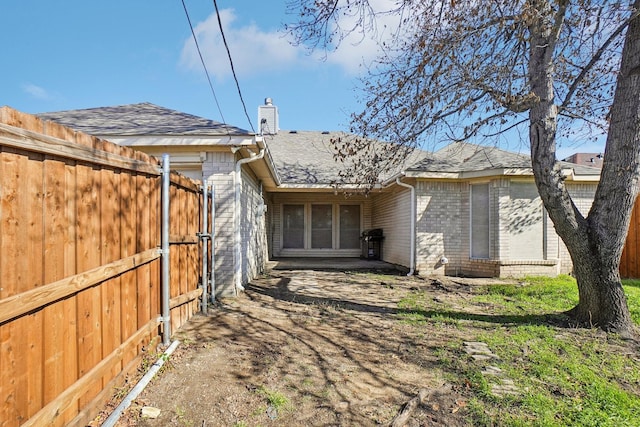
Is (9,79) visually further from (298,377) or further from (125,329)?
(298,377)

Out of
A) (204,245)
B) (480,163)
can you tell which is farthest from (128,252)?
(480,163)

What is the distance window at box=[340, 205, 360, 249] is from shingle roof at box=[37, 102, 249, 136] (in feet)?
26.3

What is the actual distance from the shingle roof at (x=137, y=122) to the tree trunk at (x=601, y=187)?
4.51 metres

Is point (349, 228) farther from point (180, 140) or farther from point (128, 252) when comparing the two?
point (128, 252)

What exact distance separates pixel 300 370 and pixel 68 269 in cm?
217

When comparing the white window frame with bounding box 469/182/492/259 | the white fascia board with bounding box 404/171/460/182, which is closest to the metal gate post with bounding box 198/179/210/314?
the white fascia board with bounding box 404/171/460/182

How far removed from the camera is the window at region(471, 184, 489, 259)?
870 cm

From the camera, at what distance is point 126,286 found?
9.54ft

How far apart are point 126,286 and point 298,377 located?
5.68 ft

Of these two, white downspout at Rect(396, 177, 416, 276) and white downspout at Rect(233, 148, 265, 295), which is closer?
white downspout at Rect(233, 148, 265, 295)

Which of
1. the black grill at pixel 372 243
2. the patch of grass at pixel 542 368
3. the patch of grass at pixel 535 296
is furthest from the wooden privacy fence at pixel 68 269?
the black grill at pixel 372 243

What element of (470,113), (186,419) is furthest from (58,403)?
(470,113)

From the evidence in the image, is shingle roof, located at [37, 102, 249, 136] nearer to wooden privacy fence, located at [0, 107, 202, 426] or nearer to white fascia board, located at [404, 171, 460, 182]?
wooden privacy fence, located at [0, 107, 202, 426]

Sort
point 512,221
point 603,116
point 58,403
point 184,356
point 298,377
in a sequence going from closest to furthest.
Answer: point 58,403 < point 298,377 < point 184,356 < point 603,116 < point 512,221
